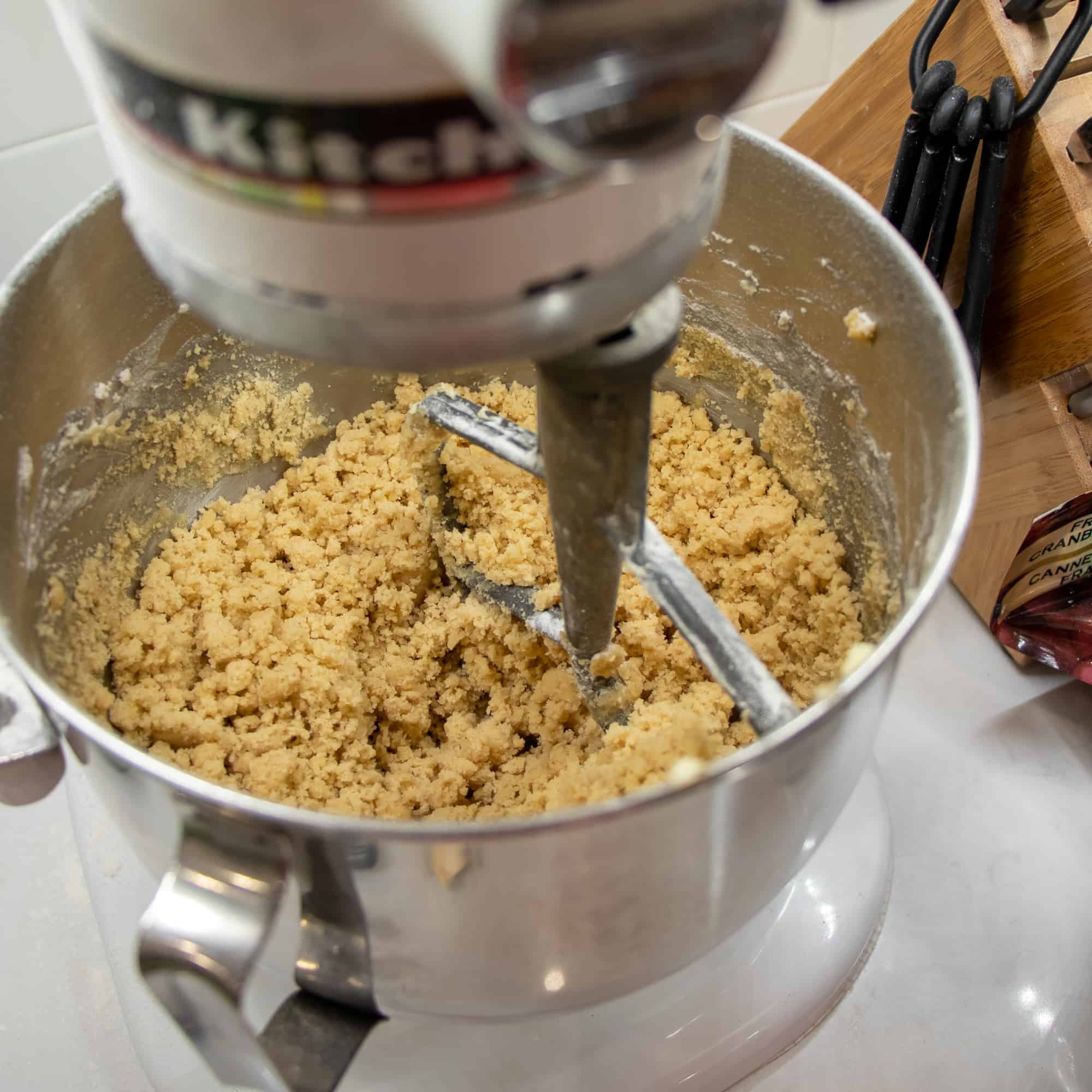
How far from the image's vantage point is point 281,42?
22 cm

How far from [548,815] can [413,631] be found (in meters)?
0.39

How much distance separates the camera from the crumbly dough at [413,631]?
0.61 metres

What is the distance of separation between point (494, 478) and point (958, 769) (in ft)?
1.46

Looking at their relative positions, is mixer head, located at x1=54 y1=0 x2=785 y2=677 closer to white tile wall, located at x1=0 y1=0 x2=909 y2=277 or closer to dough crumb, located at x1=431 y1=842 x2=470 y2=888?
dough crumb, located at x1=431 y1=842 x2=470 y2=888

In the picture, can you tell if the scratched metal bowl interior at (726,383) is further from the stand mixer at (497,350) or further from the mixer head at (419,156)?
the mixer head at (419,156)

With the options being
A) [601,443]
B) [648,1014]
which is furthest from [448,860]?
[648,1014]

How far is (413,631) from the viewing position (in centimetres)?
71

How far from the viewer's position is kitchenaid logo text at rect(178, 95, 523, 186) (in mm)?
232

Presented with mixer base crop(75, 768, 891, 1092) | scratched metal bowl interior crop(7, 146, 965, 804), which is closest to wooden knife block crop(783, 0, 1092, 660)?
scratched metal bowl interior crop(7, 146, 965, 804)

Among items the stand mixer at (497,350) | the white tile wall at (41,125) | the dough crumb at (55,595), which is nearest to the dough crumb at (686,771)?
the stand mixer at (497,350)

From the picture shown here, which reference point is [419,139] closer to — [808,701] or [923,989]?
[808,701]

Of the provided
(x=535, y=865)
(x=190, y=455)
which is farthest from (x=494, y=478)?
(x=535, y=865)

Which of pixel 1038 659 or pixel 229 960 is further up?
pixel 229 960

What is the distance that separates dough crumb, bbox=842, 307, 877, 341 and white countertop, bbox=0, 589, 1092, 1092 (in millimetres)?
266
